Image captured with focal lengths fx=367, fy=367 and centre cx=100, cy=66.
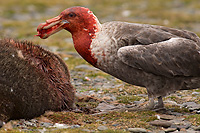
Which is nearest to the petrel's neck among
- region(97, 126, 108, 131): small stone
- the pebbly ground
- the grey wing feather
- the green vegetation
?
the grey wing feather

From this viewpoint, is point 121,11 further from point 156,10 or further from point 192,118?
Answer: point 192,118

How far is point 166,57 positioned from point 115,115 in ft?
4.83

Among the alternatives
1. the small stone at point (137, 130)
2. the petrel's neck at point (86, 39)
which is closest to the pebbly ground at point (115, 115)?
the small stone at point (137, 130)

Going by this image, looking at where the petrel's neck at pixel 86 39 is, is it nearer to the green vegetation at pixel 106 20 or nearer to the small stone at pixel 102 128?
the green vegetation at pixel 106 20

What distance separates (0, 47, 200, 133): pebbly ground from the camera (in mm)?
5961

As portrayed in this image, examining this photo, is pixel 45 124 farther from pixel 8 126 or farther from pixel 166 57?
pixel 166 57

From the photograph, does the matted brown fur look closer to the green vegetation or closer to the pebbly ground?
the pebbly ground

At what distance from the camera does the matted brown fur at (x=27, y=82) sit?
19.4 ft

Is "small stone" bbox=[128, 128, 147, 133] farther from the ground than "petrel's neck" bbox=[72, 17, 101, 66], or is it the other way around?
"petrel's neck" bbox=[72, 17, 101, 66]

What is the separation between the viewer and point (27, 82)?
6086 mm

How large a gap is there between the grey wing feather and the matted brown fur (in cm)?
137

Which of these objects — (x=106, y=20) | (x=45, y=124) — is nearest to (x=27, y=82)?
(x=45, y=124)

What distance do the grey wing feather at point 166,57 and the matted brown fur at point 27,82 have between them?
137 cm

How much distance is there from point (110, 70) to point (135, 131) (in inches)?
65.2
